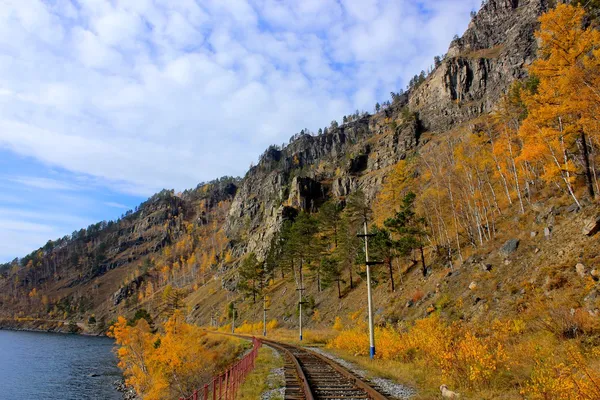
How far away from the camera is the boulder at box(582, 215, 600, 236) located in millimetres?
17281

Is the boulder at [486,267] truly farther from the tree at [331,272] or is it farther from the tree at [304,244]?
the tree at [304,244]

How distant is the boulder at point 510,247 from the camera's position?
76.8 feet

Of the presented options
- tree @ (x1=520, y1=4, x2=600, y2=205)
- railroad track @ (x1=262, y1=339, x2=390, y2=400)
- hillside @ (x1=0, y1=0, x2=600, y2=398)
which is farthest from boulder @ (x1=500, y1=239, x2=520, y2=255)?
railroad track @ (x1=262, y1=339, x2=390, y2=400)

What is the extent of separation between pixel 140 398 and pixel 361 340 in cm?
2743

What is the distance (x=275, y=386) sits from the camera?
12906 mm

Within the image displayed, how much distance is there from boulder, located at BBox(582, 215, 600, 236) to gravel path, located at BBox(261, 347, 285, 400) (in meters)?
16.8

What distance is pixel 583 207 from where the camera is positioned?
794 inches

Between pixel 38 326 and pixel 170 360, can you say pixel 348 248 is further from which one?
pixel 38 326

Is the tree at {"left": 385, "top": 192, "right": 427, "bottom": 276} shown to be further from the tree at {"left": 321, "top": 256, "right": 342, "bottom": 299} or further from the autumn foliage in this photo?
the autumn foliage

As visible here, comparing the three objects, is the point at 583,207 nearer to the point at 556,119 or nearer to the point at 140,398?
the point at 556,119

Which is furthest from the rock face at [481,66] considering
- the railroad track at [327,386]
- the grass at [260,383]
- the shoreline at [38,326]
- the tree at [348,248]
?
the shoreline at [38,326]

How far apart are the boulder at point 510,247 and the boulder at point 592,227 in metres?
5.60

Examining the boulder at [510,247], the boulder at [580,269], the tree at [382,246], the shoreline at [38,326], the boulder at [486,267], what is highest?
the tree at [382,246]

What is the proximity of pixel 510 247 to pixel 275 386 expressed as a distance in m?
19.2
